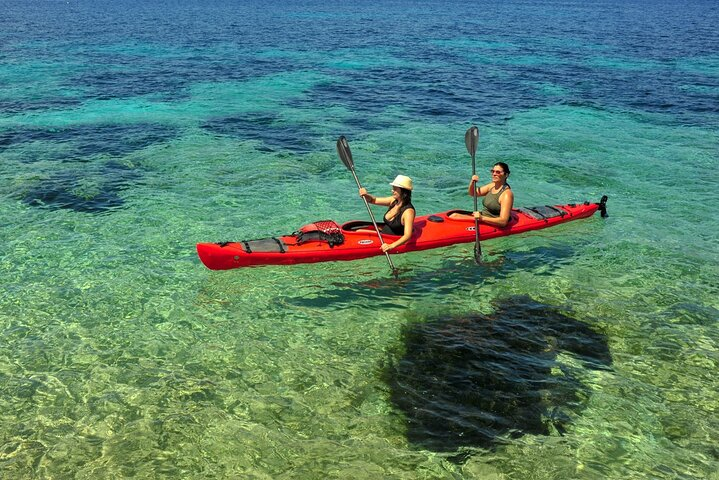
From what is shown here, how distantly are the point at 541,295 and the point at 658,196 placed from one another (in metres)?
6.27

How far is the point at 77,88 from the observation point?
2400 cm

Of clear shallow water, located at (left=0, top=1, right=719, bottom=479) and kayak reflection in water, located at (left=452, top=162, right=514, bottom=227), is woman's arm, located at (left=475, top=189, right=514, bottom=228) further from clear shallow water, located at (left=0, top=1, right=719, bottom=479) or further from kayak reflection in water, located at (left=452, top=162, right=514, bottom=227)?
clear shallow water, located at (left=0, top=1, right=719, bottom=479)

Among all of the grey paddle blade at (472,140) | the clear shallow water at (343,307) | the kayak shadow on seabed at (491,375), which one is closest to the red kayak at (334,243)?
the clear shallow water at (343,307)

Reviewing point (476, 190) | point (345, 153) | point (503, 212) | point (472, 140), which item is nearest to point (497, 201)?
point (503, 212)

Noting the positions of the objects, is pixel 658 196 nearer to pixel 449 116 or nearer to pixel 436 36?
pixel 449 116

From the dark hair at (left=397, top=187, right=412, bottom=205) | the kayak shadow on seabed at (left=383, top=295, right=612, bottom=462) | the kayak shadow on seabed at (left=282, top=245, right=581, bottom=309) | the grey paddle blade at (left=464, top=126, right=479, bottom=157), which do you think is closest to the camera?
the kayak shadow on seabed at (left=383, top=295, right=612, bottom=462)

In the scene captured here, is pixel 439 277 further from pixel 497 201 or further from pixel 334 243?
pixel 497 201

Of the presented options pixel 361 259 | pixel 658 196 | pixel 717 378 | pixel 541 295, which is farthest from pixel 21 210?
pixel 658 196

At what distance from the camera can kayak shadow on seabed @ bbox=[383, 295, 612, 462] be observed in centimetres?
609

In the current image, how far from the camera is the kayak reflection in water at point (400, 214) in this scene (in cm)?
916

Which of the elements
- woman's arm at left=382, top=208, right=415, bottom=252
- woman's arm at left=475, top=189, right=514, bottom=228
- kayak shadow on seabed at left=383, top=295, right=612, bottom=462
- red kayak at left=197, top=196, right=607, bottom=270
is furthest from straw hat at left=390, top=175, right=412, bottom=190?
kayak shadow on seabed at left=383, top=295, right=612, bottom=462

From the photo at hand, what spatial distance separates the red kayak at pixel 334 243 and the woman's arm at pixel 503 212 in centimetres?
11

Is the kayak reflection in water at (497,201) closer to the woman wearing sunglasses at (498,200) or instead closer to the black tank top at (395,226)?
the woman wearing sunglasses at (498,200)

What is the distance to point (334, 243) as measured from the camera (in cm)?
933
